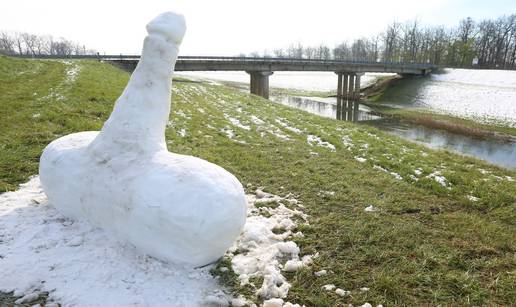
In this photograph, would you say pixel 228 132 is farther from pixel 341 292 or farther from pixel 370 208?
pixel 341 292

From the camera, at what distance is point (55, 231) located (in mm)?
4645

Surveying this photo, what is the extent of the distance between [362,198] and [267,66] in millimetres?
38916

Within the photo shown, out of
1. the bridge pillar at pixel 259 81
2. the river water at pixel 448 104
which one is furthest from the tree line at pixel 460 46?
the bridge pillar at pixel 259 81

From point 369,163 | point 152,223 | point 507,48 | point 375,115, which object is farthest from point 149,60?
point 507,48

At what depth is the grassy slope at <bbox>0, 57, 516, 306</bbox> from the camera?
13.8 feet

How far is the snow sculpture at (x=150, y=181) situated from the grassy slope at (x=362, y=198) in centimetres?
78

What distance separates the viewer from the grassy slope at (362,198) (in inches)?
165

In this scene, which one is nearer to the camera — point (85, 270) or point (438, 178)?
point (85, 270)

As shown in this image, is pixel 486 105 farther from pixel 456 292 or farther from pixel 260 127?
pixel 456 292

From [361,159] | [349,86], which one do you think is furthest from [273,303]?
[349,86]

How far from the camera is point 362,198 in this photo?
22.1 feet

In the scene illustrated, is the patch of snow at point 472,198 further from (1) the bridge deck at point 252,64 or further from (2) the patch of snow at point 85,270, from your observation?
(1) the bridge deck at point 252,64

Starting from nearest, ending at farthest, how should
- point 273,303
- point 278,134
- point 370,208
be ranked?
1. point 273,303
2. point 370,208
3. point 278,134

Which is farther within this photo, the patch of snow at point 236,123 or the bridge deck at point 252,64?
the bridge deck at point 252,64
